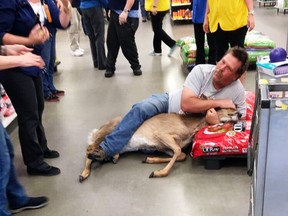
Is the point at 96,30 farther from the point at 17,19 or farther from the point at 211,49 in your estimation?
the point at 17,19

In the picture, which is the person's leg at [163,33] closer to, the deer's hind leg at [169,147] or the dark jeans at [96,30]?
the dark jeans at [96,30]

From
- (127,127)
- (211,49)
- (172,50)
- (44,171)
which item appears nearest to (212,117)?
(127,127)

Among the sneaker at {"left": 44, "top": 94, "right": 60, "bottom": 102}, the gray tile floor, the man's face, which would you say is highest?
the man's face

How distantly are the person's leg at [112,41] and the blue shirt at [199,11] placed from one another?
101 centimetres

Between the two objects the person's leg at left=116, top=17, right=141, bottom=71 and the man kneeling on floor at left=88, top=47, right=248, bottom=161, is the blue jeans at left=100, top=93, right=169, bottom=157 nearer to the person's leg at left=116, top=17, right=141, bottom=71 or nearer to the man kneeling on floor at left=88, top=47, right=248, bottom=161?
the man kneeling on floor at left=88, top=47, right=248, bottom=161

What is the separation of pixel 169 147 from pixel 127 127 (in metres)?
0.37

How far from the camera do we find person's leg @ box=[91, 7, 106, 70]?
5332mm

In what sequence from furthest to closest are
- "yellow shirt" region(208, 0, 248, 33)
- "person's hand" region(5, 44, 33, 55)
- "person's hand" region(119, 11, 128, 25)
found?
"person's hand" region(119, 11, 128, 25) → "yellow shirt" region(208, 0, 248, 33) → "person's hand" region(5, 44, 33, 55)

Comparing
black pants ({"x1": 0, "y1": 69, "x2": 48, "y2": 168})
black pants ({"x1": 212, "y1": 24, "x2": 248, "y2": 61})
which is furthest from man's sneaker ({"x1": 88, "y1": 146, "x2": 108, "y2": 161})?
black pants ({"x1": 212, "y1": 24, "x2": 248, "y2": 61})

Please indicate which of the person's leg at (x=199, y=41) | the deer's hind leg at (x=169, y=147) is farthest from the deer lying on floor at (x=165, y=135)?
the person's leg at (x=199, y=41)

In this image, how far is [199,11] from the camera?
4.74m

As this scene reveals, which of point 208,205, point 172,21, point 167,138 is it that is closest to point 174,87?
point 167,138

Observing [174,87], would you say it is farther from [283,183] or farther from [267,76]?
[283,183]

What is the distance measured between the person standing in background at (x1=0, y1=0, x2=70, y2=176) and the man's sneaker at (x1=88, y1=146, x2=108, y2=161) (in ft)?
0.92
